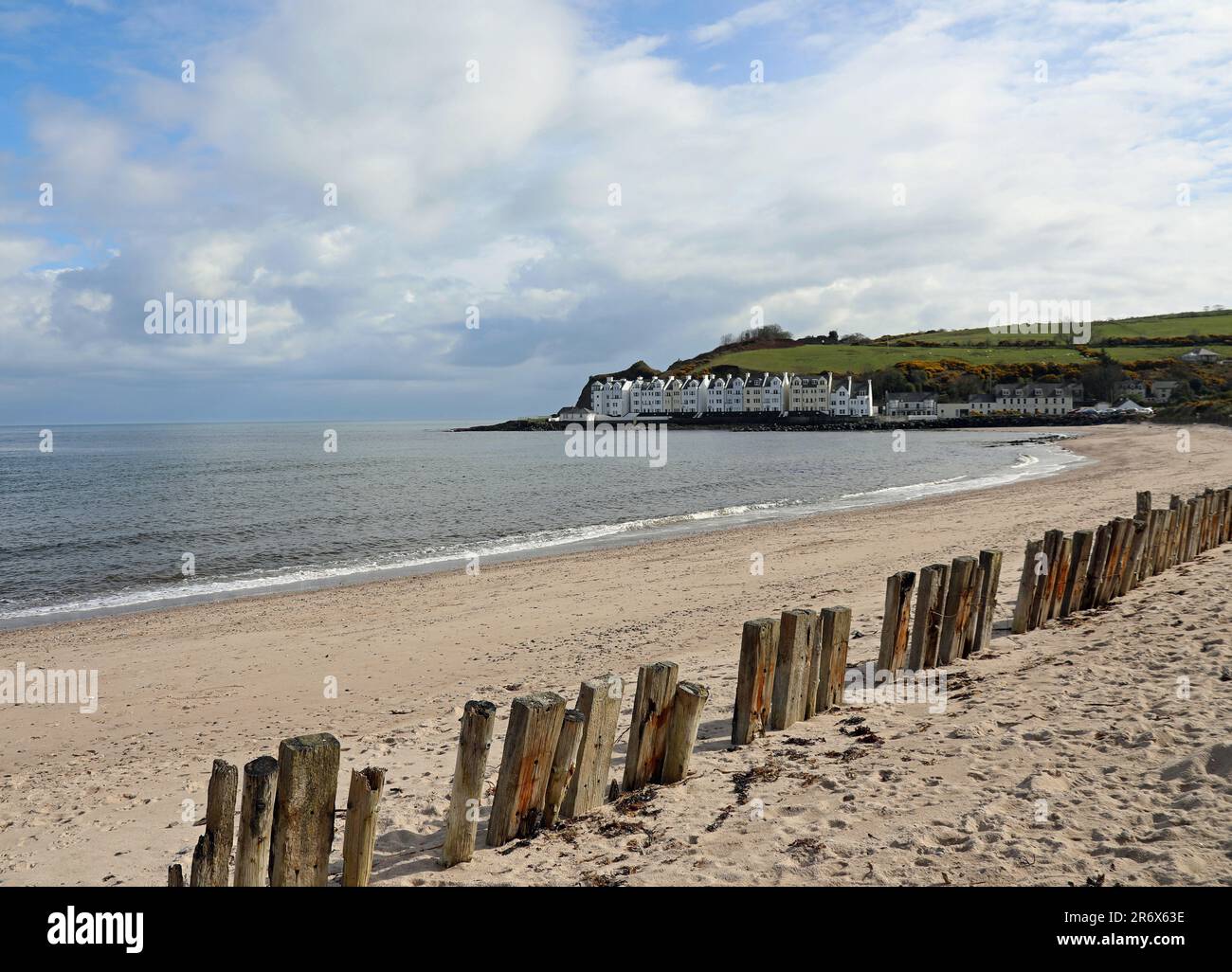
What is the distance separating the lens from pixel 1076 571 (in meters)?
9.64

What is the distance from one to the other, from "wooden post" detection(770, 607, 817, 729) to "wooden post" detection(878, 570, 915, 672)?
140 cm

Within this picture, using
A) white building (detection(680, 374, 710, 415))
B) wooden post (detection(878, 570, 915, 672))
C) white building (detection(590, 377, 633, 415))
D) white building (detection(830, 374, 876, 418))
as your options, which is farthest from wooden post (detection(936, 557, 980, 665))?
white building (detection(590, 377, 633, 415))

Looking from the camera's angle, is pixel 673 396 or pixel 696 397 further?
pixel 673 396

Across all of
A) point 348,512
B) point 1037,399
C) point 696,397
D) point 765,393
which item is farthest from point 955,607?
point 696,397

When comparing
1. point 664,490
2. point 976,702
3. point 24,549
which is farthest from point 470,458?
point 976,702

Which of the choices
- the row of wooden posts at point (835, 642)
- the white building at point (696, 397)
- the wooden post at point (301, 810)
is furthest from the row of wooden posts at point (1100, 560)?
the white building at point (696, 397)

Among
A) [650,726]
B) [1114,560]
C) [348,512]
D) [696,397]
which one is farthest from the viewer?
[696,397]

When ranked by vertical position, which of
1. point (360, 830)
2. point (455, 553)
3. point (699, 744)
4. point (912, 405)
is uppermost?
point (912, 405)

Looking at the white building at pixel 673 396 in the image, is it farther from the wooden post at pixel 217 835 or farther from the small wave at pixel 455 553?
the wooden post at pixel 217 835

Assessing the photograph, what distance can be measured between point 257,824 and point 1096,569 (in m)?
9.77

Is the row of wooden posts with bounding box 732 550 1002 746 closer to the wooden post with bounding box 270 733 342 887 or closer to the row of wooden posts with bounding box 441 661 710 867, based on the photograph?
the row of wooden posts with bounding box 441 661 710 867

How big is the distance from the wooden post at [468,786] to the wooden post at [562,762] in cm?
49

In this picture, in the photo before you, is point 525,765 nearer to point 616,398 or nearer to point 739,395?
point 739,395

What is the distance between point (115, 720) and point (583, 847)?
7.91 m
